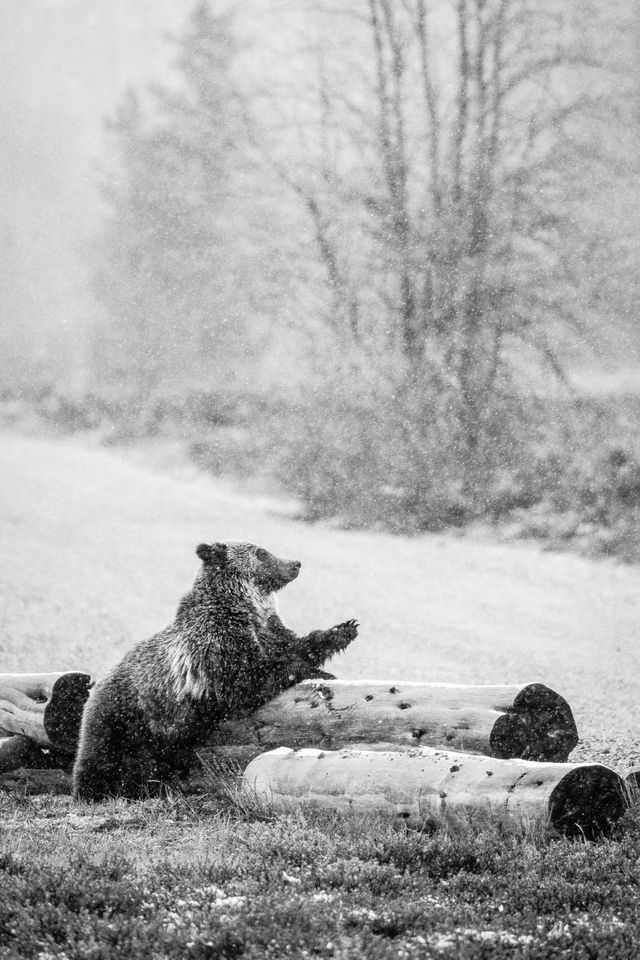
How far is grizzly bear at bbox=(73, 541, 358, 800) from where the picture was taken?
5840mm

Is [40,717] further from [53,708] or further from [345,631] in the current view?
[345,631]

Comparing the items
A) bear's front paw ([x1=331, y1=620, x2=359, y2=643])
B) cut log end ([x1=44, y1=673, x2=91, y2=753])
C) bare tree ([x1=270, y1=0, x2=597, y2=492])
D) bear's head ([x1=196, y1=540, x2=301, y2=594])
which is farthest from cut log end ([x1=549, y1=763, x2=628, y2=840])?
bare tree ([x1=270, y1=0, x2=597, y2=492])

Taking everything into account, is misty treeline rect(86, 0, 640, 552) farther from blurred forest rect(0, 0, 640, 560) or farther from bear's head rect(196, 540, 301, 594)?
bear's head rect(196, 540, 301, 594)

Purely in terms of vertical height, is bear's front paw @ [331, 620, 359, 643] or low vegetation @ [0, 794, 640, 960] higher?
bear's front paw @ [331, 620, 359, 643]

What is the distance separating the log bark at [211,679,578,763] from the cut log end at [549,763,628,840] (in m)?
0.88

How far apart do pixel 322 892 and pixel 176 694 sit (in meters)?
2.43

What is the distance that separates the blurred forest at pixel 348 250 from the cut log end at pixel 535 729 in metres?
5.15

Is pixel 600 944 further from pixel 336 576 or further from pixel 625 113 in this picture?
pixel 625 113

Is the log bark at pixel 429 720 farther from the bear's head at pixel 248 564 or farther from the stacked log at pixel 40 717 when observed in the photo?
the stacked log at pixel 40 717

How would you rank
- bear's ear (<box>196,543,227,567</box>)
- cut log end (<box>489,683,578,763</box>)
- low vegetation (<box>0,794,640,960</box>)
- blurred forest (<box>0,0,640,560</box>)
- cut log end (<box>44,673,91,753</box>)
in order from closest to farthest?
low vegetation (<box>0,794,640,960</box>) < cut log end (<box>489,683,578,763</box>) < bear's ear (<box>196,543,227,567</box>) < cut log end (<box>44,673,91,753</box>) < blurred forest (<box>0,0,640,560</box>)

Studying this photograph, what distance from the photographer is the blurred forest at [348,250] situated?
416 inches

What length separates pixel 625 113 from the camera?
1093 centimetres

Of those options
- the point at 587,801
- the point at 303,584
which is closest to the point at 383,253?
the point at 303,584

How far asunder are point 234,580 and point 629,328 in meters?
6.44
